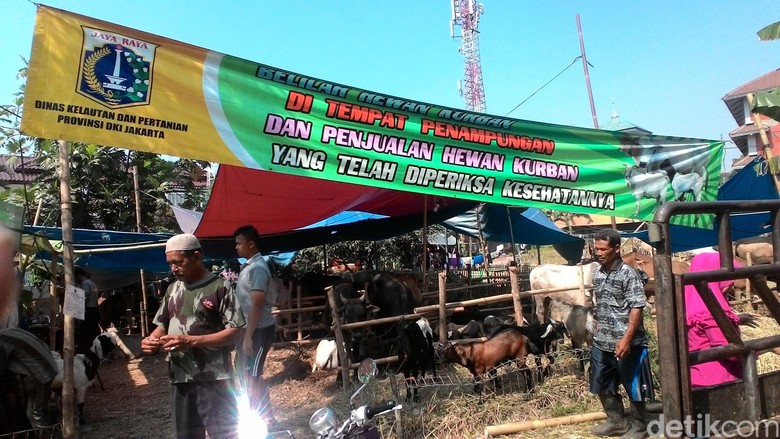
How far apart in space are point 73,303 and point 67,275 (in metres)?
0.23

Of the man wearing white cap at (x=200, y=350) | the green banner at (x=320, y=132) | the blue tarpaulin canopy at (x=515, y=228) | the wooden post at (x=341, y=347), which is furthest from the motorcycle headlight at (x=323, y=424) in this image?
the blue tarpaulin canopy at (x=515, y=228)

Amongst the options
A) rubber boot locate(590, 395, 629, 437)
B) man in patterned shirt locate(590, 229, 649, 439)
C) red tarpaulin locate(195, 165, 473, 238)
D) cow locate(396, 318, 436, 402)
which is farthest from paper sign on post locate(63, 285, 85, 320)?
rubber boot locate(590, 395, 629, 437)

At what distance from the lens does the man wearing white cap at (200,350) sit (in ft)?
10.1

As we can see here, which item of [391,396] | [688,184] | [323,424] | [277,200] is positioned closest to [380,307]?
[277,200]

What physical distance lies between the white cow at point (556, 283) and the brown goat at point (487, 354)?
2.89m

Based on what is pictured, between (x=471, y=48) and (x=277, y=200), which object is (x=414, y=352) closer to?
(x=277, y=200)

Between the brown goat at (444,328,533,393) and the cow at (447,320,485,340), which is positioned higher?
the cow at (447,320,485,340)

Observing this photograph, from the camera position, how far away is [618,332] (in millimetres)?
4000

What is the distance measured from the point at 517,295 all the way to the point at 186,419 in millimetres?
4165

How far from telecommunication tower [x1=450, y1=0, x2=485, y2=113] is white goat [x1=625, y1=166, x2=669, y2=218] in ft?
104

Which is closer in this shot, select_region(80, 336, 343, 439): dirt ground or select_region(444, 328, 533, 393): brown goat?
select_region(444, 328, 533, 393): brown goat

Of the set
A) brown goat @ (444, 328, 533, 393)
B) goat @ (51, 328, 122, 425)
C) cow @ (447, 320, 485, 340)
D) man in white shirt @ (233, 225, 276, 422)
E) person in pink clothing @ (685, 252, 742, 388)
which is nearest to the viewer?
person in pink clothing @ (685, 252, 742, 388)

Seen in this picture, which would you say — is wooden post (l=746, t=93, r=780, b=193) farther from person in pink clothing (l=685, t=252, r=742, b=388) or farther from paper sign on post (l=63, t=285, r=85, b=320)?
paper sign on post (l=63, t=285, r=85, b=320)

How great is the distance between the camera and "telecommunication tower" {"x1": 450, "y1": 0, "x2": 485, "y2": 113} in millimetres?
36312
